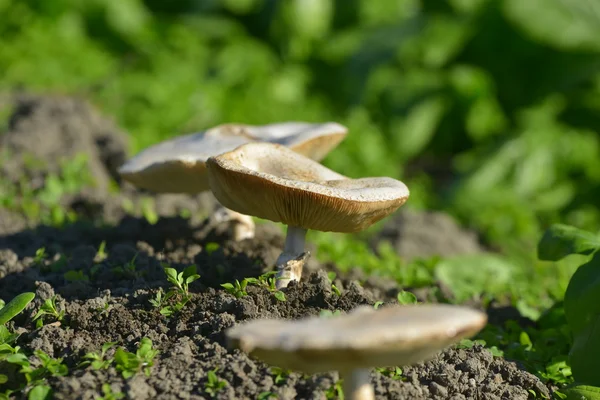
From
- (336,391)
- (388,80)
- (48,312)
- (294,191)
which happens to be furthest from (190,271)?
(388,80)

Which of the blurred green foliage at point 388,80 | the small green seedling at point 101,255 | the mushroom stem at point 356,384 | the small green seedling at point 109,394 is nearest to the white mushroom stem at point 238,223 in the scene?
the small green seedling at point 101,255

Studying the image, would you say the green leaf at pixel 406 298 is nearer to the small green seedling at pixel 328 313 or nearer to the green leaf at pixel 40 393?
the small green seedling at pixel 328 313

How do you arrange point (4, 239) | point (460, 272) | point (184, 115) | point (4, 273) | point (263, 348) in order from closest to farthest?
1. point (263, 348)
2. point (4, 273)
3. point (4, 239)
4. point (460, 272)
5. point (184, 115)

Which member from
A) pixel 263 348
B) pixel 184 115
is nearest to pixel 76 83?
pixel 184 115

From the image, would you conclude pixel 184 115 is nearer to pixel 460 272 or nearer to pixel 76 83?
pixel 76 83

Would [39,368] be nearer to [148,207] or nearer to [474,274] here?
[148,207]

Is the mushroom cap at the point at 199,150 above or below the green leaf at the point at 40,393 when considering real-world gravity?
above
